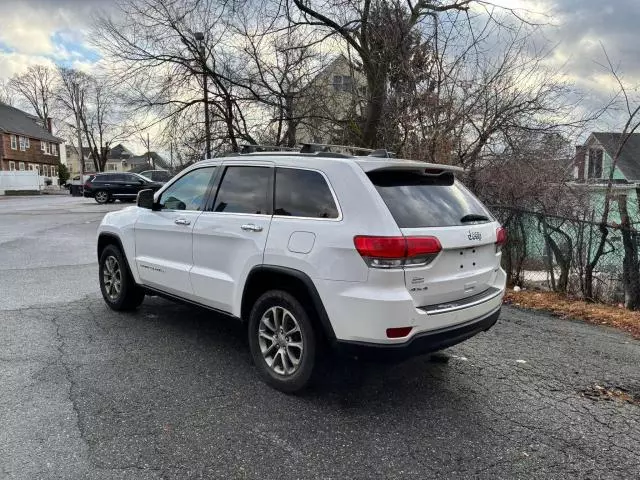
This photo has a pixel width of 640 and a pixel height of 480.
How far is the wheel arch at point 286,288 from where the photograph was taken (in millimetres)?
3430

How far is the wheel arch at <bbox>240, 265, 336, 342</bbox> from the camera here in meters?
3.43

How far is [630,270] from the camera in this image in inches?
279

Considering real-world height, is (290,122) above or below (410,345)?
above

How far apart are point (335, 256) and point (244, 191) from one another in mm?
1335

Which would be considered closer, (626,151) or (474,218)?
(474,218)

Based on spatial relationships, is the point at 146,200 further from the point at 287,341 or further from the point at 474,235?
the point at 474,235

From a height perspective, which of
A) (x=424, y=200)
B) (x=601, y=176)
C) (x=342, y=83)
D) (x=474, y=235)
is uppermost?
(x=342, y=83)

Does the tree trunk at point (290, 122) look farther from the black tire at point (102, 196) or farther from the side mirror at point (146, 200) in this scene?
the black tire at point (102, 196)

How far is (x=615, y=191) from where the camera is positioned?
789 cm

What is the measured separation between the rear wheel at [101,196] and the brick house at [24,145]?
29.0 metres

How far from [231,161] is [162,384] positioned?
6.60ft

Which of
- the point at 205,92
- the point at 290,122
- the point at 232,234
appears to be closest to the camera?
the point at 232,234

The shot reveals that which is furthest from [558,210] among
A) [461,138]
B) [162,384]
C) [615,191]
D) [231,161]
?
[162,384]

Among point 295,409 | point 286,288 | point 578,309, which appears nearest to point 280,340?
point 286,288
